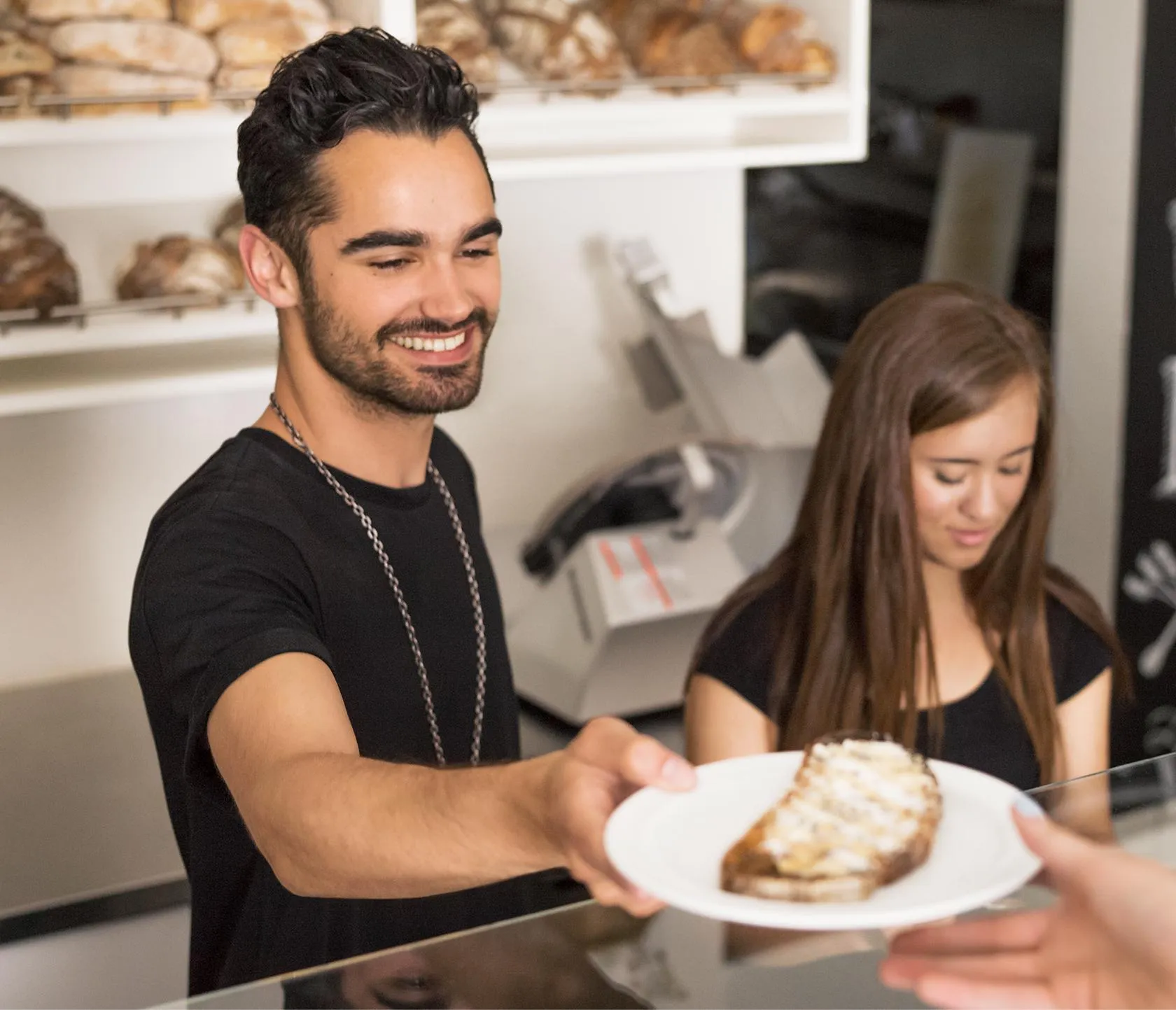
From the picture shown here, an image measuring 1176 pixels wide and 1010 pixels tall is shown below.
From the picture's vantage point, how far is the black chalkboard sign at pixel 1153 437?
2273 mm

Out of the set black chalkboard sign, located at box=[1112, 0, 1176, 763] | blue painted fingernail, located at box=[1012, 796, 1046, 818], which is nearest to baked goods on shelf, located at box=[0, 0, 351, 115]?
blue painted fingernail, located at box=[1012, 796, 1046, 818]

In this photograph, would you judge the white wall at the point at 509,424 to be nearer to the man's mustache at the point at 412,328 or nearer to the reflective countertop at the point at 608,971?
the man's mustache at the point at 412,328

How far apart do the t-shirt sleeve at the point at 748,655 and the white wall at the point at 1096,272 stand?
3.86 feet

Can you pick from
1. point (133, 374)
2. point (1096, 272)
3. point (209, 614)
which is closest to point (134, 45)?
point (133, 374)

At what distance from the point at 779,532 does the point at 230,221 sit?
988 mm

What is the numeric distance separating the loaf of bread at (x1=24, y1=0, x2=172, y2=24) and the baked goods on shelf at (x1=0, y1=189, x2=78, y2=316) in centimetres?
21

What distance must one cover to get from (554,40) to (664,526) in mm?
725

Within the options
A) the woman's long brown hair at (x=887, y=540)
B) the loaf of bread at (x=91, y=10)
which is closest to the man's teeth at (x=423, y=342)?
the woman's long brown hair at (x=887, y=540)

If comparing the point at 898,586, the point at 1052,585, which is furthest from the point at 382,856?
the point at 1052,585

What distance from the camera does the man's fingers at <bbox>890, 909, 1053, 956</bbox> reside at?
2.35ft

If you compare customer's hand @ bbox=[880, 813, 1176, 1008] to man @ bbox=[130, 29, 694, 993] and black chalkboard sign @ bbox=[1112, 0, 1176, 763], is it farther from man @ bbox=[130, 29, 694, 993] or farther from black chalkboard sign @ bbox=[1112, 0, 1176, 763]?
black chalkboard sign @ bbox=[1112, 0, 1176, 763]

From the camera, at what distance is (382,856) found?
83 cm

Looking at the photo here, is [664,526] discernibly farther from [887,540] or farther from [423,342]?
[423,342]

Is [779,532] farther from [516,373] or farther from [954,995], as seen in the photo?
[954,995]
